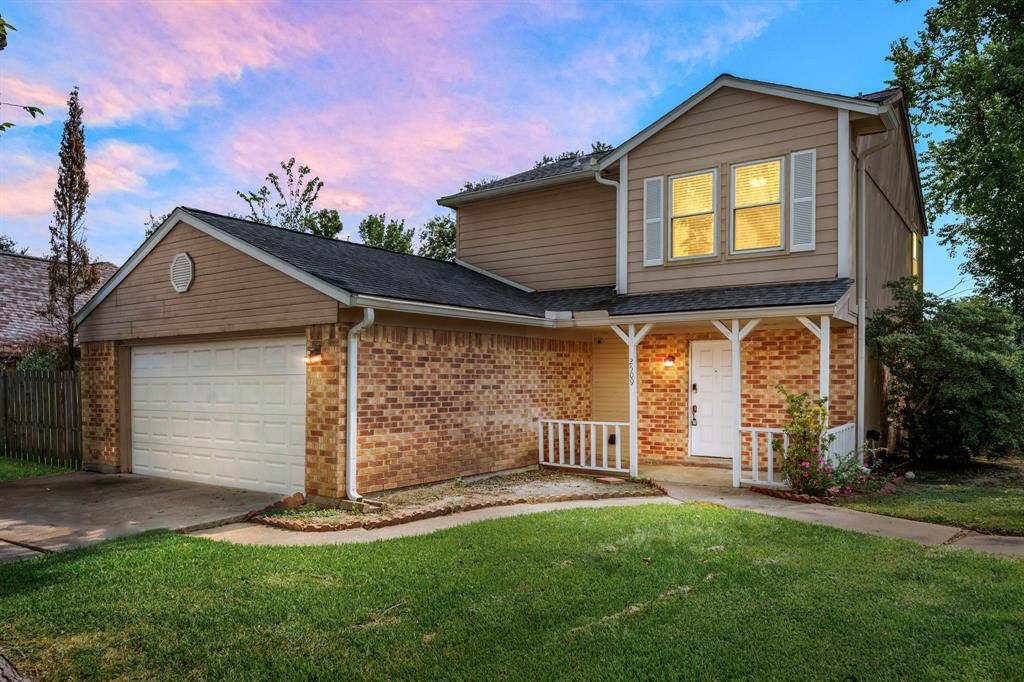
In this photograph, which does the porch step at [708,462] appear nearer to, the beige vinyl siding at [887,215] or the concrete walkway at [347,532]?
the beige vinyl siding at [887,215]

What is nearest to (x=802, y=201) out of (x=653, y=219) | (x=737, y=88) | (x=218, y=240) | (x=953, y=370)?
(x=737, y=88)

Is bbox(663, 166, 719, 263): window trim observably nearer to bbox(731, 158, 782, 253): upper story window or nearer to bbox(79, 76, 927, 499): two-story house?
bbox(79, 76, 927, 499): two-story house

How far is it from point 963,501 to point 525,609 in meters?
6.66

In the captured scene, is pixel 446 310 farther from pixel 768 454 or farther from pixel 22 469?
pixel 22 469

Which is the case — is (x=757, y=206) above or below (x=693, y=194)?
below

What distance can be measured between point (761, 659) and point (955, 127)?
20921 millimetres

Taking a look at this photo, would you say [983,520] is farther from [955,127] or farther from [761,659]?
[955,127]

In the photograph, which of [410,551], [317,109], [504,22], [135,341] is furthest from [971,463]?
[317,109]

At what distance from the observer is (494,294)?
11242mm

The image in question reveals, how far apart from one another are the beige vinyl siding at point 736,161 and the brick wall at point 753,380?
1.18 m

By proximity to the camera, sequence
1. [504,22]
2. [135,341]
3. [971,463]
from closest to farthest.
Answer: [135,341] → [971,463] → [504,22]

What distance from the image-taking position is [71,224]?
1369 cm

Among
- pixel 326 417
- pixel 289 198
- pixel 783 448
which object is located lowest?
pixel 783 448

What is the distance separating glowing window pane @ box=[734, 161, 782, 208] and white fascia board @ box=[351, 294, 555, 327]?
11.8 feet
